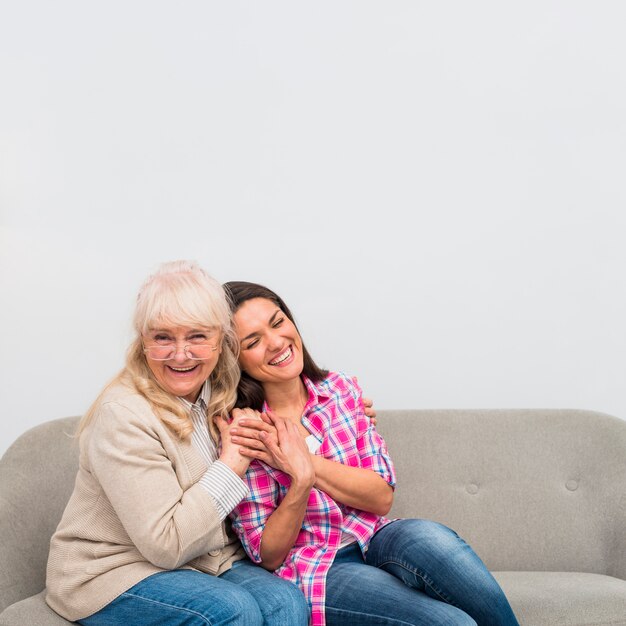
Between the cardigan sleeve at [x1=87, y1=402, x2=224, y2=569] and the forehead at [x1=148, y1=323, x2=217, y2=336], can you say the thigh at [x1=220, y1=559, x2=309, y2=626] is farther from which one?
the forehead at [x1=148, y1=323, x2=217, y2=336]

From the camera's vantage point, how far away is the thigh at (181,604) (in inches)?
62.0

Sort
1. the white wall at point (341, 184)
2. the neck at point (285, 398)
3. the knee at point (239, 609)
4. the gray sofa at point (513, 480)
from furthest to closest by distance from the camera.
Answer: the white wall at point (341, 184) < the gray sofa at point (513, 480) < the neck at point (285, 398) < the knee at point (239, 609)

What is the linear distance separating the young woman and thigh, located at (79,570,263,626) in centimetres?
22

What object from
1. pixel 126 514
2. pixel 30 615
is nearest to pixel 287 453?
pixel 126 514

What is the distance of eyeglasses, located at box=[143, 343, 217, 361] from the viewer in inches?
70.3

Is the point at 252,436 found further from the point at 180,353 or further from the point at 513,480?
the point at 513,480

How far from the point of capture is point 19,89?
8.72 feet

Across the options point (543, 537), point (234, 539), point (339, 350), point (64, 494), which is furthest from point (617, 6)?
point (64, 494)

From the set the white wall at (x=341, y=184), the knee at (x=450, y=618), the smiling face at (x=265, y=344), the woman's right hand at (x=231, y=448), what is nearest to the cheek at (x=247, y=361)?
the smiling face at (x=265, y=344)

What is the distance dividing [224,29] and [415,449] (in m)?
1.47

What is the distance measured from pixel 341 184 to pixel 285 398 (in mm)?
958

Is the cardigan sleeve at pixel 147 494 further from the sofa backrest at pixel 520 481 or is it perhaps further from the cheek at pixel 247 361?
the sofa backrest at pixel 520 481

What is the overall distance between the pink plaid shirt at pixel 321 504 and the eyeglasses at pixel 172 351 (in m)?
0.31

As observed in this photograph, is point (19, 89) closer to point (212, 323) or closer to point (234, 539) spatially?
point (212, 323)
